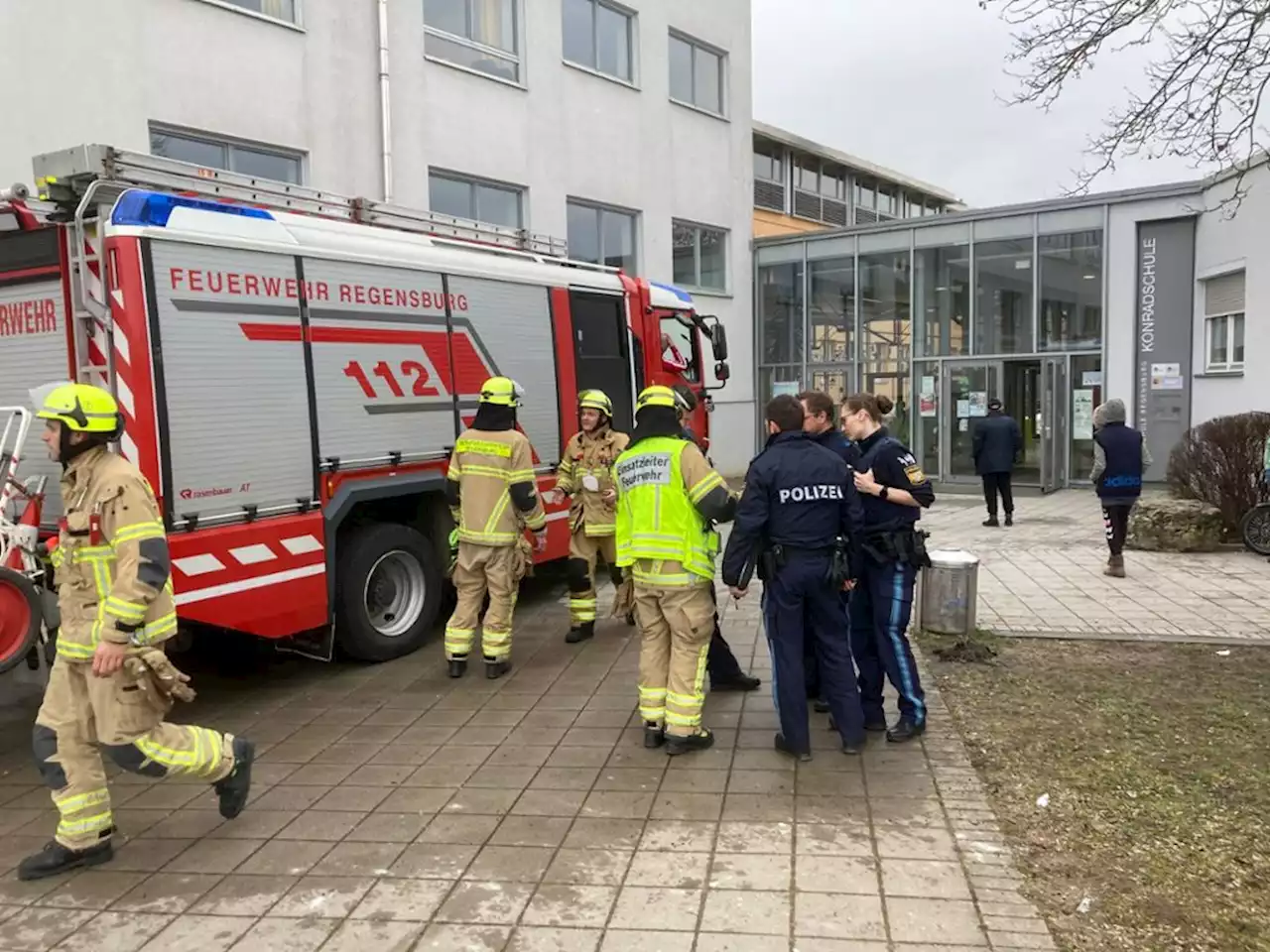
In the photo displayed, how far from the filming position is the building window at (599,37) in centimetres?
1702

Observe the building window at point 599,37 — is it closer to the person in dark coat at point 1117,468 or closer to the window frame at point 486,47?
the window frame at point 486,47

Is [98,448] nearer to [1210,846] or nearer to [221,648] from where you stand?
[221,648]

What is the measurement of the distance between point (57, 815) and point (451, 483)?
9.21 feet

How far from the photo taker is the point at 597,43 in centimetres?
1758

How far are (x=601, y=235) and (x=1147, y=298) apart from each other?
30.3 ft

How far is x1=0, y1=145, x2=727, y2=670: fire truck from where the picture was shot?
16.9ft

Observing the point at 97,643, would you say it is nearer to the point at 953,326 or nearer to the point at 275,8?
the point at 275,8

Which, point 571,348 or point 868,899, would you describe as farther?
point 571,348

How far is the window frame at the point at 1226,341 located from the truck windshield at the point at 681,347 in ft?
30.0

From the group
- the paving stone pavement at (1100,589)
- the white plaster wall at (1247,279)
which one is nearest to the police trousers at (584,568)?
the paving stone pavement at (1100,589)

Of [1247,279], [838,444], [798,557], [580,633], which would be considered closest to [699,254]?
[1247,279]

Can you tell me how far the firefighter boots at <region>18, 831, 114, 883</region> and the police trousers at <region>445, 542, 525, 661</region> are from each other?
270 cm

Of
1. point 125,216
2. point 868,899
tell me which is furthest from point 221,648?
point 868,899

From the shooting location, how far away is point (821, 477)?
187 inches
